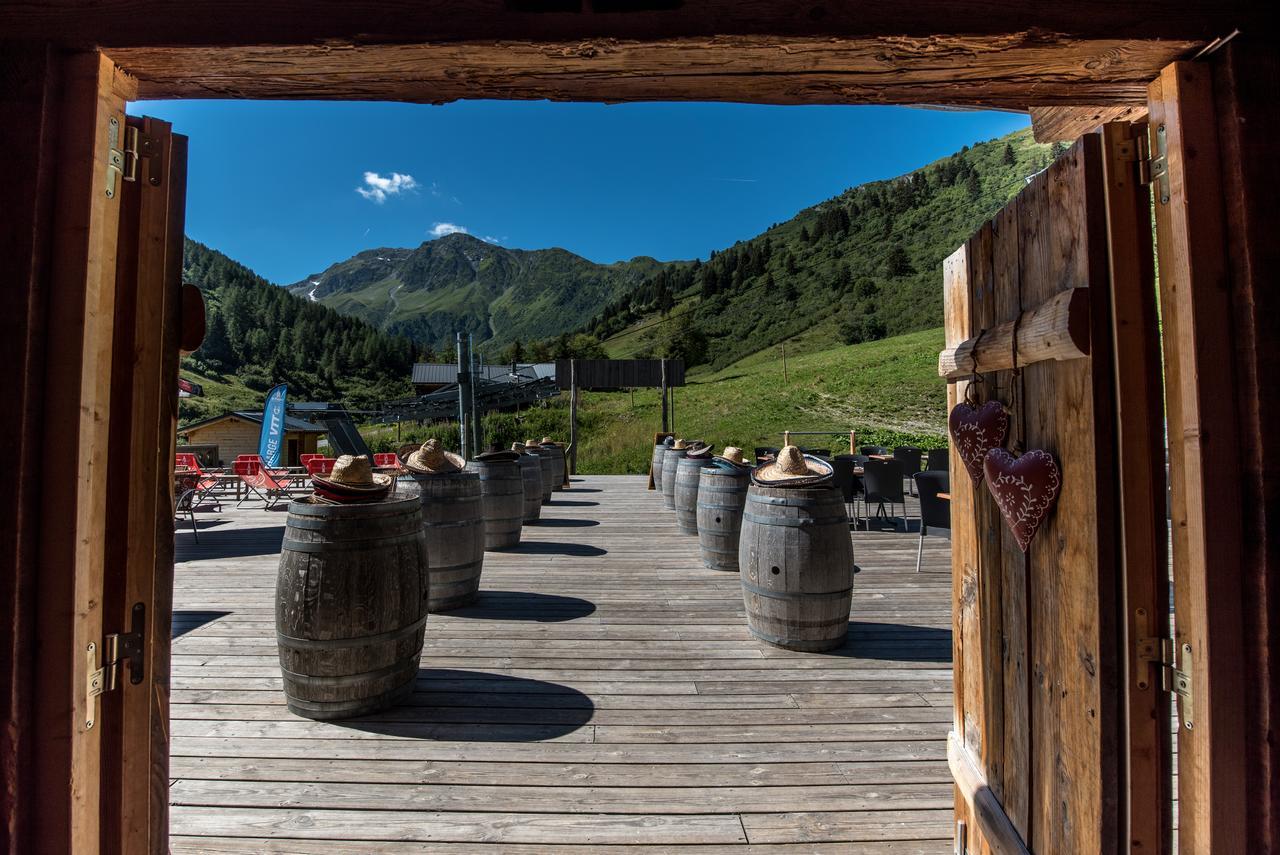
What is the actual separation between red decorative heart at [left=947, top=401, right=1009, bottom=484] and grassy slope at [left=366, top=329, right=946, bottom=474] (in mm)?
19337

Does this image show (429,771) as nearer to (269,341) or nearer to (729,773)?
(729,773)

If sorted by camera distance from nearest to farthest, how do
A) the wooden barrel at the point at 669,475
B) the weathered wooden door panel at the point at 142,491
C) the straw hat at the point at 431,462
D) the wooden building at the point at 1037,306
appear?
the wooden building at the point at 1037,306
the weathered wooden door panel at the point at 142,491
the straw hat at the point at 431,462
the wooden barrel at the point at 669,475

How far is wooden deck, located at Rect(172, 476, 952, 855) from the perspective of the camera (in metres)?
2.36

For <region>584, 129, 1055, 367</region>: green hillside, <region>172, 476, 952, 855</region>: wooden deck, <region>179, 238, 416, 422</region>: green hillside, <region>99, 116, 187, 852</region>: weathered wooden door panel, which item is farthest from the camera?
<region>179, 238, 416, 422</region>: green hillside

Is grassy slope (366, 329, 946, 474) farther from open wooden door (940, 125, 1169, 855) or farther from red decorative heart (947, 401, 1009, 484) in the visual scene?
open wooden door (940, 125, 1169, 855)

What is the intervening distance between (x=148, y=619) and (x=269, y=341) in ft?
401

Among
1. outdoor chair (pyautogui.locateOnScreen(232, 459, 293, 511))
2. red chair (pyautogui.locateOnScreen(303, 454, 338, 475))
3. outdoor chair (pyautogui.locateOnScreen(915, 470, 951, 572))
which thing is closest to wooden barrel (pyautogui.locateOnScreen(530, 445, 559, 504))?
red chair (pyautogui.locateOnScreen(303, 454, 338, 475))

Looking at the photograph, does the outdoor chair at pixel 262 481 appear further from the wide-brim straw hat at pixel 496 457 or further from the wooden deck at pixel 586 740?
the wooden deck at pixel 586 740

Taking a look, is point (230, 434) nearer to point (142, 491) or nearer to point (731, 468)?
point (731, 468)

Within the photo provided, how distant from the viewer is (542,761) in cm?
282

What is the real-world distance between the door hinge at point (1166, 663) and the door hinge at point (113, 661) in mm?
2353

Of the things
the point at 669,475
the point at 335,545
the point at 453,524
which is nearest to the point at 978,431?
the point at 335,545

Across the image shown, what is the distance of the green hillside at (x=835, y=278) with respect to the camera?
76188 mm

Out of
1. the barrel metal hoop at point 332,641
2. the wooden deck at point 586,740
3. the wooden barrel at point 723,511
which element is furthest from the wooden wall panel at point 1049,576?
the wooden barrel at point 723,511
